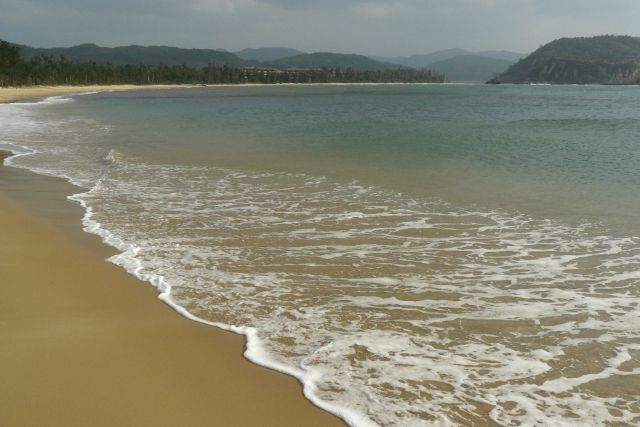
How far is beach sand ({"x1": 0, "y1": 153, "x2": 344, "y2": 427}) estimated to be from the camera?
366 cm

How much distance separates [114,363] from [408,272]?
12.2 ft

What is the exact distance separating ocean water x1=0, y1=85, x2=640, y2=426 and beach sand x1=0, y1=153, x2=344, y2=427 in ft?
0.88

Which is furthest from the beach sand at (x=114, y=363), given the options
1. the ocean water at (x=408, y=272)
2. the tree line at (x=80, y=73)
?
the tree line at (x=80, y=73)

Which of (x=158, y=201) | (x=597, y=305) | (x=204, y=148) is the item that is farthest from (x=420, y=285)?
(x=204, y=148)

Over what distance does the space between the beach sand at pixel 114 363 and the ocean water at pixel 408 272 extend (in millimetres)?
268

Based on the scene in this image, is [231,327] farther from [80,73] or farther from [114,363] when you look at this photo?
[80,73]

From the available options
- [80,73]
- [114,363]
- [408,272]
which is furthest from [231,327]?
[80,73]

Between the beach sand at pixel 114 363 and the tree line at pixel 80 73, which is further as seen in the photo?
the tree line at pixel 80 73

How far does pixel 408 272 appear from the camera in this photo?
6840 mm

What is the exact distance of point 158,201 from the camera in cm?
1116

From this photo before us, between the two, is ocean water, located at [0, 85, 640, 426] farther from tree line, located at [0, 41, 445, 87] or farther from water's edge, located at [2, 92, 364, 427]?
tree line, located at [0, 41, 445, 87]

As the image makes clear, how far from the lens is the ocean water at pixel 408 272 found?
4.12 m

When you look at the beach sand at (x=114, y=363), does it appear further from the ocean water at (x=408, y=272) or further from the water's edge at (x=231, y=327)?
the ocean water at (x=408, y=272)

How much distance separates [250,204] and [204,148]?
10944 mm
